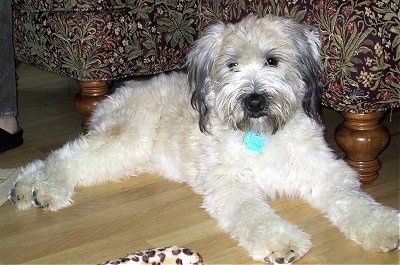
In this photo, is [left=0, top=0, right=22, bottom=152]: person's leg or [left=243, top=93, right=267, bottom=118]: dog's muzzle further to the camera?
[left=0, top=0, right=22, bottom=152]: person's leg

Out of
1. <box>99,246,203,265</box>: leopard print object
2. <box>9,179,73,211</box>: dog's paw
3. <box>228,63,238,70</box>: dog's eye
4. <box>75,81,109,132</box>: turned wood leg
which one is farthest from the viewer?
<box>75,81,109,132</box>: turned wood leg

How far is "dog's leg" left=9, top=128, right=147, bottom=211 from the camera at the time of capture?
9.78 ft

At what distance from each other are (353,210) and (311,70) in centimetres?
62

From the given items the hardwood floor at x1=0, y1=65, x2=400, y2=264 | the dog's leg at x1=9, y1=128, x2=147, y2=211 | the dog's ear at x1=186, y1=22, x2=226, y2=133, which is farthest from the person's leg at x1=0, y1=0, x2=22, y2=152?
the dog's ear at x1=186, y1=22, x2=226, y2=133

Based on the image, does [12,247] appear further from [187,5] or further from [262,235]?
[187,5]

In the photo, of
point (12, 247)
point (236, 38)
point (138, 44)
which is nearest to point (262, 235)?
point (236, 38)

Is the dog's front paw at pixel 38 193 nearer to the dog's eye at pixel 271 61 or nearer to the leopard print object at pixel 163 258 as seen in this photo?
the leopard print object at pixel 163 258

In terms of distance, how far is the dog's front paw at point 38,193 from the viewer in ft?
9.71

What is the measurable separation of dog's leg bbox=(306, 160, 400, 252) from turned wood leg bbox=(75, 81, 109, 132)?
1.48 meters

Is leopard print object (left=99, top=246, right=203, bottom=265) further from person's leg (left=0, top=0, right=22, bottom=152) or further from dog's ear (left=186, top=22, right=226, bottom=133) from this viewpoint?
person's leg (left=0, top=0, right=22, bottom=152)

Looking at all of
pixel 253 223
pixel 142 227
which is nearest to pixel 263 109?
pixel 253 223

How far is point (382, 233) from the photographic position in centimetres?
241

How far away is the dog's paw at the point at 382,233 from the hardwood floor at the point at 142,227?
4 cm

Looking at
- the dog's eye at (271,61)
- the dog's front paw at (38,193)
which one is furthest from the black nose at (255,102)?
the dog's front paw at (38,193)
